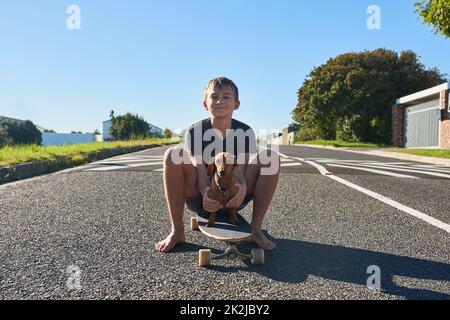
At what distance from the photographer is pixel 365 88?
28766 millimetres

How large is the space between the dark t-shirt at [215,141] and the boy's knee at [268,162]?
0.12 m

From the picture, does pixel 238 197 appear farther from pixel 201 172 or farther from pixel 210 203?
pixel 201 172

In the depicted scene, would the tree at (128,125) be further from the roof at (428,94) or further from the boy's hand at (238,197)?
the boy's hand at (238,197)

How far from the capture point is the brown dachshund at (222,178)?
2357 mm

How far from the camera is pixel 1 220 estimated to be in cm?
359

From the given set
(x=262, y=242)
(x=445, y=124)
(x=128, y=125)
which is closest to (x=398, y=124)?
(x=445, y=124)

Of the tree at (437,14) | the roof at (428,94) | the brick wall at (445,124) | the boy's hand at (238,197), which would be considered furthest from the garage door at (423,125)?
the boy's hand at (238,197)

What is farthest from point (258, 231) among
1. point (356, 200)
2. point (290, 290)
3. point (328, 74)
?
point (328, 74)

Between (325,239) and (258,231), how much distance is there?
608 mm

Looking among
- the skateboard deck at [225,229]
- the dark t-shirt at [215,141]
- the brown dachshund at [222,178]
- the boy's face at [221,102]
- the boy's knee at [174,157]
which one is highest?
the boy's face at [221,102]

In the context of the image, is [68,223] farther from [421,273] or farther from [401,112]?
[401,112]

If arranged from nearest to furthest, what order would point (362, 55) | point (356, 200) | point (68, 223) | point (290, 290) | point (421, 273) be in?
point (290, 290) < point (421, 273) < point (68, 223) < point (356, 200) < point (362, 55)

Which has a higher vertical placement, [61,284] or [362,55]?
[362,55]

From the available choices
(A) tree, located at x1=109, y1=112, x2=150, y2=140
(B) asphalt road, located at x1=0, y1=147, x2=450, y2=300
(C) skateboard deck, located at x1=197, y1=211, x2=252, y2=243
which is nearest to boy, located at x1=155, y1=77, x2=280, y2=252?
(C) skateboard deck, located at x1=197, y1=211, x2=252, y2=243
